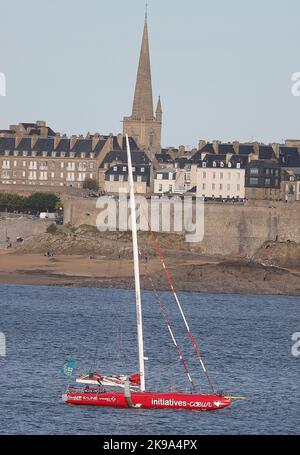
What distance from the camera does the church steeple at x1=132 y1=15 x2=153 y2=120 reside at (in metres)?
132

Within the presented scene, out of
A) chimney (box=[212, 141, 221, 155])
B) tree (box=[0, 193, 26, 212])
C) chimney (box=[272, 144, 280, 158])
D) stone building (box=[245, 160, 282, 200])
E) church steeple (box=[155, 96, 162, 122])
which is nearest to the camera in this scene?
stone building (box=[245, 160, 282, 200])

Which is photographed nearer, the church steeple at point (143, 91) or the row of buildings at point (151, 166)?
the row of buildings at point (151, 166)

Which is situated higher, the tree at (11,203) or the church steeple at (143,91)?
the church steeple at (143,91)

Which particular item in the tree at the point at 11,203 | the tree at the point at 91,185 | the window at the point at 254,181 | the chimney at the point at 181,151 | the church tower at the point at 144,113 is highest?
the church tower at the point at 144,113

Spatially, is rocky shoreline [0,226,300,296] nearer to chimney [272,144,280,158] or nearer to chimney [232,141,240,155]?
chimney [232,141,240,155]

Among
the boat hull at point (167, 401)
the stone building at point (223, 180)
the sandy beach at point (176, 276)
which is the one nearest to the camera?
the boat hull at point (167, 401)

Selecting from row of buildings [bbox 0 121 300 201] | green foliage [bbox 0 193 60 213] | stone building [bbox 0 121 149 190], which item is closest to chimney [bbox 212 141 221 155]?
row of buildings [bbox 0 121 300 201]

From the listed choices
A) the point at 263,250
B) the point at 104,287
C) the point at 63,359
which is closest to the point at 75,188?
the point at 263,250

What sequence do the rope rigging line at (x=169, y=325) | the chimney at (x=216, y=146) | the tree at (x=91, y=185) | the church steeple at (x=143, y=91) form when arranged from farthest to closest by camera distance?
the church steeple at (x=143, y=91) → the tree at (x=91, y=185) → the chimney at (x=216, y=146) → the rope rigging line at (x=169, y=325)

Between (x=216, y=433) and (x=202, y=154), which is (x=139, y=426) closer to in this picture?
(x=216, y=433)

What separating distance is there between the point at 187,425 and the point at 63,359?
11.3 meters

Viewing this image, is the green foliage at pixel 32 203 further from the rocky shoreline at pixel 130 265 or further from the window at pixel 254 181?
the window at pixel 254 181

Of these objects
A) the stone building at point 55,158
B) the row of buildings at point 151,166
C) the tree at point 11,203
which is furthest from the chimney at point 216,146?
the tree at point 11,203

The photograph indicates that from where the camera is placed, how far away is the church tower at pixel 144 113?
13125 centimetres
